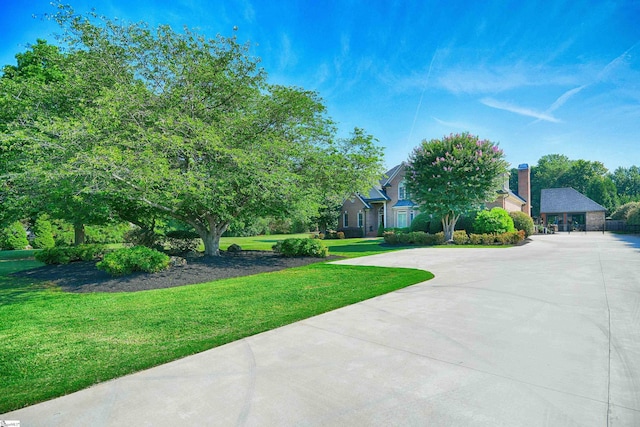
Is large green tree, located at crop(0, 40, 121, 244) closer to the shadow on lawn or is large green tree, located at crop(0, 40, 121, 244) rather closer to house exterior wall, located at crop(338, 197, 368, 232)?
the shadow on lawn

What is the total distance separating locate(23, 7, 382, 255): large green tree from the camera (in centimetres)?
843

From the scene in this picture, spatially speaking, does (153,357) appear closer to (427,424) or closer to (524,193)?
(427,424)

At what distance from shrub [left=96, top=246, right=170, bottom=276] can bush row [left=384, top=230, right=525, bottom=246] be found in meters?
14.7

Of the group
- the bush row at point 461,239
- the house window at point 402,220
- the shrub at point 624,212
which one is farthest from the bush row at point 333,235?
the shrub at point 624,212

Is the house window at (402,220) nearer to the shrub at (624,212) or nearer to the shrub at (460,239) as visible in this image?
the shrub at (460,239)

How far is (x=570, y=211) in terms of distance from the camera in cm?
3869

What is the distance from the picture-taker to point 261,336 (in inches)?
168

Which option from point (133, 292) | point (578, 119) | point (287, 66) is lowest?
point (133, 292)

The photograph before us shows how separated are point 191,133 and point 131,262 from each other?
4056 mm

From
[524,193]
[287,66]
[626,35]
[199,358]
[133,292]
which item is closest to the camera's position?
[199,358]

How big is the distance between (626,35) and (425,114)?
8399 millimetres

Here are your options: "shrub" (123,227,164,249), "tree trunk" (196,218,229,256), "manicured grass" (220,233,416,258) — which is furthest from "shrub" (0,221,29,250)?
"tree trunk" (196,218,229,256)

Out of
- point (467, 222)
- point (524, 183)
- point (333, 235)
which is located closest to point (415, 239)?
point (467, 222)

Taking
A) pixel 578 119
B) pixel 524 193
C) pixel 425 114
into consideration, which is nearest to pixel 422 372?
pixel 425 114
